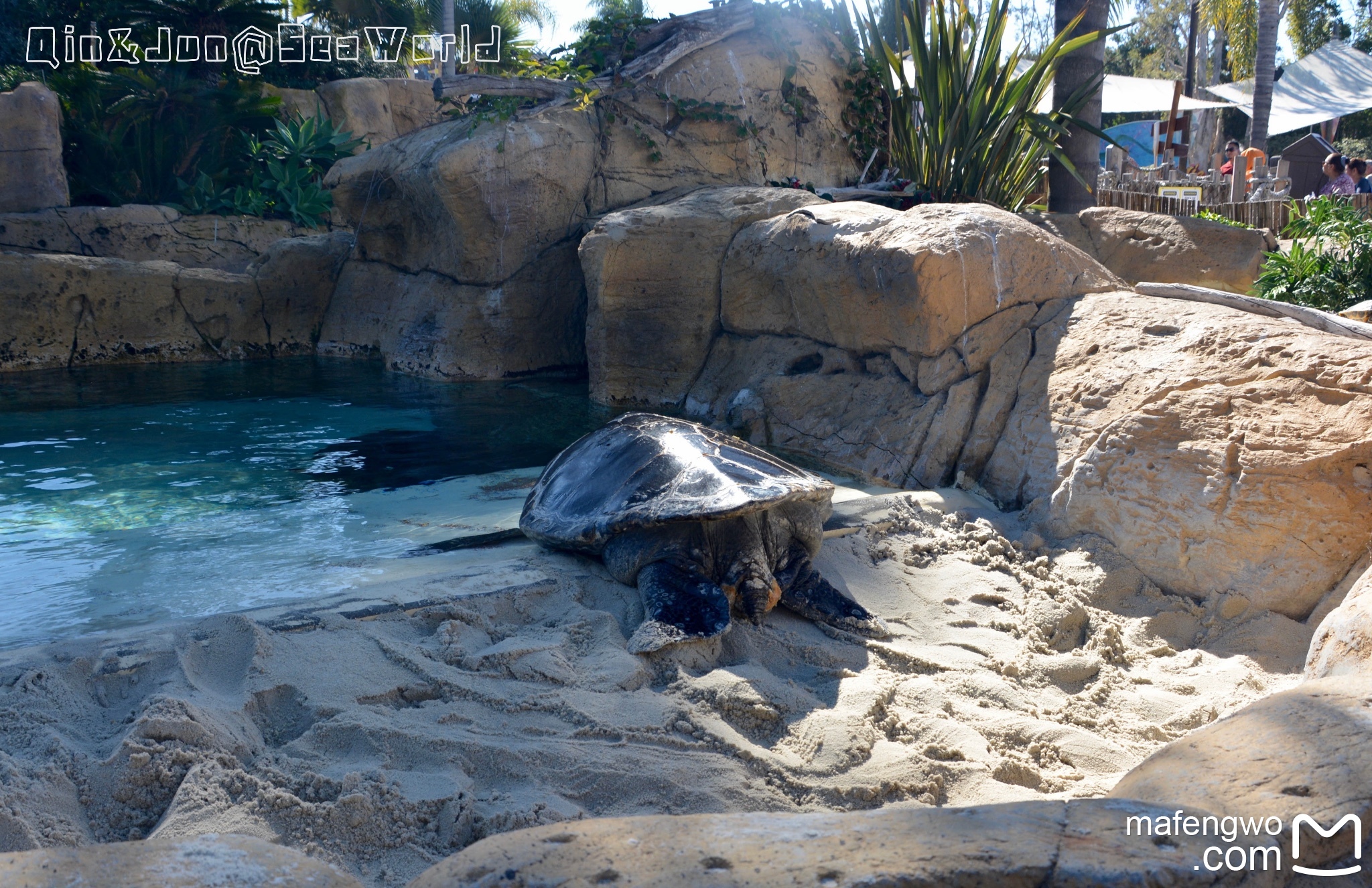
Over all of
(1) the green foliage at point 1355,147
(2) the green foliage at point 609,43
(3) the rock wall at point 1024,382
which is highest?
(1) the green foliage at point 1355,147

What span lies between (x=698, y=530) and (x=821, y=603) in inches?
20.3

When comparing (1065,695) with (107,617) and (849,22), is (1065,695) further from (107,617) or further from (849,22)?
(849,22)

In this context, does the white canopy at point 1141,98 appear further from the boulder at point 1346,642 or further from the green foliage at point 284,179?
the boulder at point 1346,642

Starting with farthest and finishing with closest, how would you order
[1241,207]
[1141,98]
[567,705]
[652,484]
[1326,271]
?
[1141,98] → [1241,207] → [1326,271] → [652,484] → [567,705]

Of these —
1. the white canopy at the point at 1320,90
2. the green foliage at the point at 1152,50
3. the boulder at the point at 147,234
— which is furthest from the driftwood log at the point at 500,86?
the green foliage at the point at 1152,50

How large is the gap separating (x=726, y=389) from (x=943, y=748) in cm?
418

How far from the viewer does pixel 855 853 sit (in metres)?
1.48

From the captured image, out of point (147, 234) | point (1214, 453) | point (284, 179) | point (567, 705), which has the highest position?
point (284, 179)

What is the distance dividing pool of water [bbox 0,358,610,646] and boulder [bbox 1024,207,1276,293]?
14.1 ft

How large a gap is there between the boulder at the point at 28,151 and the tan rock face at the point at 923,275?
10104 mm

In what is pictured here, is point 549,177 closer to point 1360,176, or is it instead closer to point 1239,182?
point 1239,182

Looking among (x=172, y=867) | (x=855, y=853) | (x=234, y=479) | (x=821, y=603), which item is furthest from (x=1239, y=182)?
(x=172, y=867)

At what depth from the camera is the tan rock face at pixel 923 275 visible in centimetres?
502

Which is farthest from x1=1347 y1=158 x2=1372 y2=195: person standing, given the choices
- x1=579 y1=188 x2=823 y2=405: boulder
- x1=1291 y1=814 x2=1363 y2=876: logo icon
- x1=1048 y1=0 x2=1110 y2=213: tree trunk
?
x1=1291 y1=814 x2=1363 y2=876: logo icon
